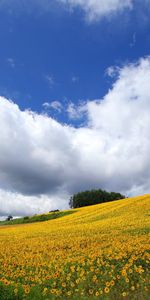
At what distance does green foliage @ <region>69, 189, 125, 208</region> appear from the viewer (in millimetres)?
106625

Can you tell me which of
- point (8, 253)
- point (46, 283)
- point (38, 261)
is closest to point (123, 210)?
point (8, 253)

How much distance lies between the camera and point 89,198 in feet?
351

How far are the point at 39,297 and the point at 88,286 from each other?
1542 mm

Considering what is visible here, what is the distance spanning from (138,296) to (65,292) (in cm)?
215

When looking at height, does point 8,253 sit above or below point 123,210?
below

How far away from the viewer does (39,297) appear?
9812 mm

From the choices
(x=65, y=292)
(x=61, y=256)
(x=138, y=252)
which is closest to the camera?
(x=65, y=292)

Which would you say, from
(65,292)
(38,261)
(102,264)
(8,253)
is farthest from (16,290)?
(8,253)

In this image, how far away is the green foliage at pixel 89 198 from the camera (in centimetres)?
10662

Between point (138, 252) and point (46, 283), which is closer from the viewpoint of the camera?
point (46, 283)

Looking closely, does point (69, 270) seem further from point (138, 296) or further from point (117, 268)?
point (138, 296)

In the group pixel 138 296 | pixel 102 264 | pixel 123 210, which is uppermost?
pixel 123 210

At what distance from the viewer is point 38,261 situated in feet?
48.9

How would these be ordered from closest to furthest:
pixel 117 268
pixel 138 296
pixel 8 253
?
1. pixel 138 296
2. pixel 117 268
3. pixel 8 253
